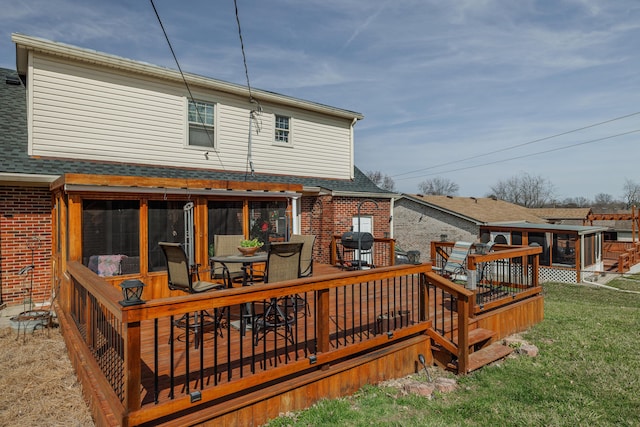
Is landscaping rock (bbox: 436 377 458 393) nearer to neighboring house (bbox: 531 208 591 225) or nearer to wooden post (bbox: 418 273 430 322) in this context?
wooden post (bbox: 418 273 430 322)

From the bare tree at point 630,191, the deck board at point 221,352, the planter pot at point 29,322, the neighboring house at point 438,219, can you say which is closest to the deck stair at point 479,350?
the deck board at point 221,352

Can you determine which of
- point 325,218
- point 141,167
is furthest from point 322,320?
point 325,218

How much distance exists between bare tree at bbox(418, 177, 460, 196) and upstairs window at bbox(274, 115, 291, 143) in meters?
57.7

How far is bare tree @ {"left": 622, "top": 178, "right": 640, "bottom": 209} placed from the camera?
63069mm

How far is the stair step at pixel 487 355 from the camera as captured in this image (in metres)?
4.88

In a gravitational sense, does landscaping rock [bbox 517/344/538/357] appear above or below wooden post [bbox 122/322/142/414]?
below

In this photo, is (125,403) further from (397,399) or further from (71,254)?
(71,254)

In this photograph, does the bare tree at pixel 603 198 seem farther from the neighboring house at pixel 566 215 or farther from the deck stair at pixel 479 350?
the deck stair at pixel 479 350

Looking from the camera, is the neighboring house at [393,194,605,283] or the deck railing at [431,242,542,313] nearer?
the deck railing at [431,242,542,313]

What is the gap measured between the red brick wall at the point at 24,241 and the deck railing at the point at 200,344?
306 cm

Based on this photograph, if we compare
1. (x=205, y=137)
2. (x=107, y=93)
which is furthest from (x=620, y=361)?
(x=107, y=93)

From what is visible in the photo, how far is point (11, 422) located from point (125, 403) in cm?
174

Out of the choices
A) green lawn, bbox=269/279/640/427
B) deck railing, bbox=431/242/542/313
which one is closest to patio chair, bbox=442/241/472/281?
deck railing, bbox=431/242/542/313

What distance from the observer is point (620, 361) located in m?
5.13
